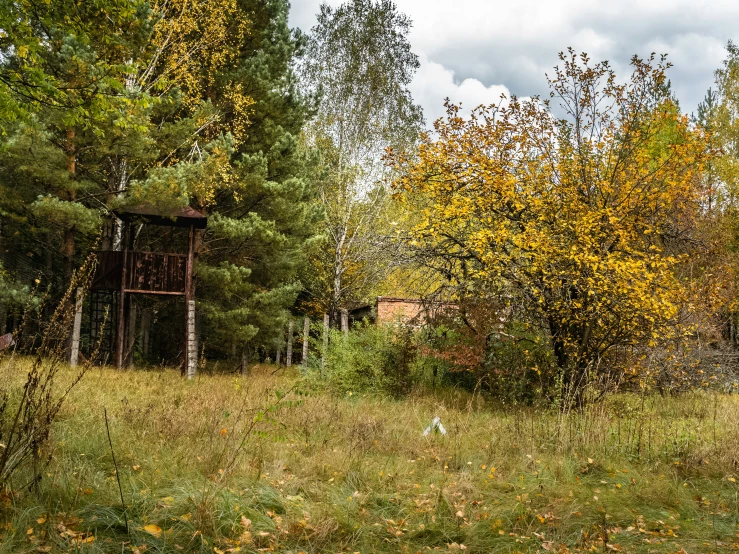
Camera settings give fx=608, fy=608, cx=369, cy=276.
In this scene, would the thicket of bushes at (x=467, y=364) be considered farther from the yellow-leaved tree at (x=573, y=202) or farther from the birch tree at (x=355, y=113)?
the birch tree at (x=355, y=113)

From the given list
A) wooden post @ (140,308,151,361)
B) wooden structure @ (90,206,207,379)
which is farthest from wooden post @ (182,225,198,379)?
wooden post @ (140,308,151,361)

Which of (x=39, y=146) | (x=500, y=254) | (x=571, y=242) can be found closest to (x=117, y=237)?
(x=39, y=146)

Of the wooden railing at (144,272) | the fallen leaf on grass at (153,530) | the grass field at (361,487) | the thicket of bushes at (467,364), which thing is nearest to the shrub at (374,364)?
the thicket of bushes at (467,364)

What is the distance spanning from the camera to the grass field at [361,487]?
12.8 feet

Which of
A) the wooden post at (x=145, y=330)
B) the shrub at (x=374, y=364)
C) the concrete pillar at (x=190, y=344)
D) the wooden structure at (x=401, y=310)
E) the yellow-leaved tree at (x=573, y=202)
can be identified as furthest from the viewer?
the wooden post at (x=145, y=330)

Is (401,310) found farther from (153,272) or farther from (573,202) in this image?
(153,272)

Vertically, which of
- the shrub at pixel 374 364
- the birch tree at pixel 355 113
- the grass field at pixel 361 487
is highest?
the birch tree at pixel 355 113

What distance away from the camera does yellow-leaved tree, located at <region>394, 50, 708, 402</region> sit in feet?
28.1

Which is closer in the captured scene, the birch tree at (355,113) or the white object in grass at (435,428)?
the white object in grass at (435,428)

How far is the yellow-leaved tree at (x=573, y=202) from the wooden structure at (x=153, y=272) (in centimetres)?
Result: 608

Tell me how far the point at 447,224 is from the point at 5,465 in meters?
7.28

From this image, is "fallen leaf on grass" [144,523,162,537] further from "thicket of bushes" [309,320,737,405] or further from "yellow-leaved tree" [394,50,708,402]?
"thicket of bushes" [309,320,737,405]

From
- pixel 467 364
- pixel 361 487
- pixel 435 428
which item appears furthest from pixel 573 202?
pixel 361 487

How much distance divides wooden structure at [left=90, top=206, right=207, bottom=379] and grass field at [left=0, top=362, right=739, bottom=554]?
19.3 feet
